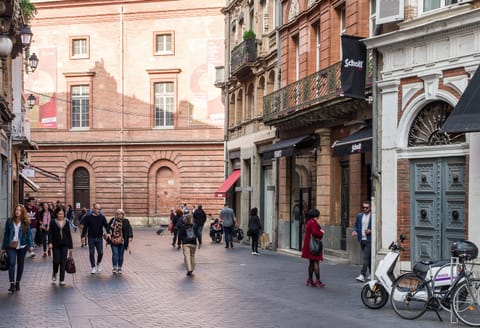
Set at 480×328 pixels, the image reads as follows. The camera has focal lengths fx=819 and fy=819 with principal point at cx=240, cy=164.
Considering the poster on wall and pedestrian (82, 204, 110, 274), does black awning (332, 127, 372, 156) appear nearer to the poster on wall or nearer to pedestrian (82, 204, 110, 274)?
pedestrian (82, 204, 110, 274)

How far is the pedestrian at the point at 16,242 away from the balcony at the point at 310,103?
27.9 ft

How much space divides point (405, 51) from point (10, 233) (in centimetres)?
853

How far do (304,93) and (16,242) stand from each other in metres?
12.8

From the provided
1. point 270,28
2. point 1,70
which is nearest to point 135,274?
point 1,70

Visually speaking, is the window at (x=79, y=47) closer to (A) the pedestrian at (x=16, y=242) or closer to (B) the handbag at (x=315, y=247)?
(A) the pedestrian at (x=16, y=242)

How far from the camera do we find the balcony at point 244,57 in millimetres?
34062

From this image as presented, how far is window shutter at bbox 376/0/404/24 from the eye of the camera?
16250 millimetres

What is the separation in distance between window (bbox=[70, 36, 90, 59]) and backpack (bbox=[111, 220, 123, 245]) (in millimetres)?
35685

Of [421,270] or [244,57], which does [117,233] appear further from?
[244,57]

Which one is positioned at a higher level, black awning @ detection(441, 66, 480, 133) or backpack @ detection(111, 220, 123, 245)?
black awning @ detection(441, 66, 480, 133)

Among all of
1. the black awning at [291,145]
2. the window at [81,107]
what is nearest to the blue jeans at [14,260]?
the black awning at [291,145]

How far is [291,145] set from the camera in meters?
26.6

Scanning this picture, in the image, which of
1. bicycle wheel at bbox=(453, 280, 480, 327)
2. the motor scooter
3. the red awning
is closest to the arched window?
bicycle wheel at bbox=(453, 280, 480, 327)

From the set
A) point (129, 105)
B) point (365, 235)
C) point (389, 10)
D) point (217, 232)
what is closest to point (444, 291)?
point (365, 235)
